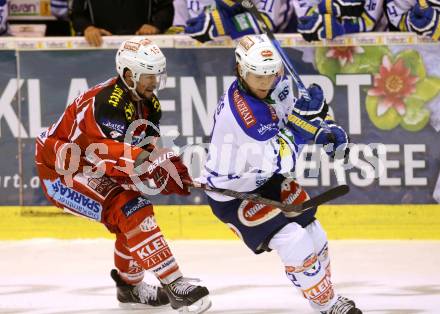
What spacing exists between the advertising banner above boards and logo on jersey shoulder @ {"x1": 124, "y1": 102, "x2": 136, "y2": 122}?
Answer: 172 cm

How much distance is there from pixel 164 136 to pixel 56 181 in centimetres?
159

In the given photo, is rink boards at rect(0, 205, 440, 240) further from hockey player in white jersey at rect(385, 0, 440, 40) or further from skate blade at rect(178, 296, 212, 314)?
skate blade at rect(178, 296, 212, 314)

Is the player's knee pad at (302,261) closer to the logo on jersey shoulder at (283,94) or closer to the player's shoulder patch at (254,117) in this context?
the player's shoulder patch at (254,117)

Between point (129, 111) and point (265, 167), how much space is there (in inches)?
26.6

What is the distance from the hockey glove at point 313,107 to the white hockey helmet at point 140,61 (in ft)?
2.07

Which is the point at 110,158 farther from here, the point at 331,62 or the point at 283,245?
the point at 331,62

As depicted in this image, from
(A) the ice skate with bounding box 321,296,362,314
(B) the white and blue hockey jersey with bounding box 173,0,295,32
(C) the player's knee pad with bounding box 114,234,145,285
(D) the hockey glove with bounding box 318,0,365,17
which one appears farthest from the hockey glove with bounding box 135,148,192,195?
(B) the white and blue hockey jersey with bounding box 173,0,295,32

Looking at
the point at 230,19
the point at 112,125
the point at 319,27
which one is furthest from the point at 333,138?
the point at 230,19

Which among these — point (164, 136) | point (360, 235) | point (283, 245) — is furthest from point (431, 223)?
point (283, 245)

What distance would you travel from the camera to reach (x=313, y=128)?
5.50m

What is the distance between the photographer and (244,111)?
17.3 feet

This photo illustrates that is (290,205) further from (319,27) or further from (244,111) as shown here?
(319,27)

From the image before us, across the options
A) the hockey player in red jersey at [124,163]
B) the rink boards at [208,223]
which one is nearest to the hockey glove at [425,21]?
the rink boards at [208,223]

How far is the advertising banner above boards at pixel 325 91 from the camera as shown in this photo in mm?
7070
